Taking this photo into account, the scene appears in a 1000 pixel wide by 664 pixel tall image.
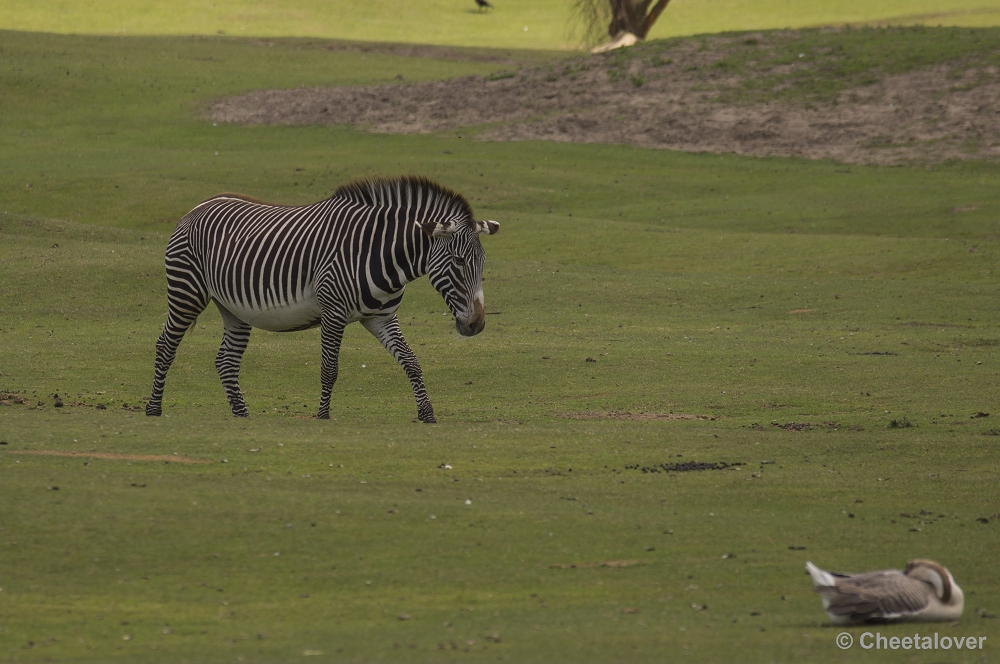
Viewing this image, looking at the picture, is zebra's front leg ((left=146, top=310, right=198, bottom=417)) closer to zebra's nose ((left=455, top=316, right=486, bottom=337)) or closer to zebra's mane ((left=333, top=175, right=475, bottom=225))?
zebra's mane ((left=333, top=175, right=475, bottom=225))

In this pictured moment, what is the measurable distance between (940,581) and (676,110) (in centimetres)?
4006

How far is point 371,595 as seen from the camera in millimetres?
9242

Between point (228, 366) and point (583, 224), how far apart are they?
58.0 ft

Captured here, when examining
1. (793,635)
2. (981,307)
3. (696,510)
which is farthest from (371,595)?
(981,307)

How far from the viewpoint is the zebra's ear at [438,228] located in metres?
15.1

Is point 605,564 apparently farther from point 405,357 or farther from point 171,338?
point 171,338

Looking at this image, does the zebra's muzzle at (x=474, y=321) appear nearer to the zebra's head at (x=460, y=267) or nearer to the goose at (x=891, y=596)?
the zebra's head at (x=460, y=267)

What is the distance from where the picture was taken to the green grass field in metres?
80.6

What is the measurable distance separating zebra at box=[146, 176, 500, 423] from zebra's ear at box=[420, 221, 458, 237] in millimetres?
11

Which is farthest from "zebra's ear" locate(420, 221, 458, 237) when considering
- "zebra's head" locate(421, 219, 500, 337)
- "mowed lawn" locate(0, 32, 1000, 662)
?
"mowed lawn" locate(0, 32, 1000, 662)

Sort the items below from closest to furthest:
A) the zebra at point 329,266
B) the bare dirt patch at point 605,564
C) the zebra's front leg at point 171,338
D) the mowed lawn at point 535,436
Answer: the mowed lawn at point 535,436 < the bare dirt patch at point 605,564 < the zebra at point 329,266 < the zebra's front leg at point 171,338

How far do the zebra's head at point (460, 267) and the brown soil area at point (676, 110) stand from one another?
1152 inches

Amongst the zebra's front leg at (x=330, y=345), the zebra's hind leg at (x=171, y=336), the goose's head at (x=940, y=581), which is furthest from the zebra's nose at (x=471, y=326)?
the goose's head at (x=940, y=581)

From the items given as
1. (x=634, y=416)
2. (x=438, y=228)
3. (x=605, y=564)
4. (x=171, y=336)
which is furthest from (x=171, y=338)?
(x=605, y=564)
